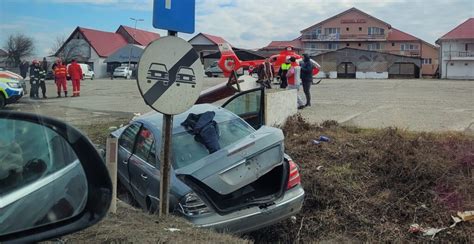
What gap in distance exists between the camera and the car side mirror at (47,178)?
1.82 meters

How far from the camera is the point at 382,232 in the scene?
595 cm

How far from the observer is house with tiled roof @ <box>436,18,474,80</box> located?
67125mm

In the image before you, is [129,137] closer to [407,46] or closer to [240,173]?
[240,173]

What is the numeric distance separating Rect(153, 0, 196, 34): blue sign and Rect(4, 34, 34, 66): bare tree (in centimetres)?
212

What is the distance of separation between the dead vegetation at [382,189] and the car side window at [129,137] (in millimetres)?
2274

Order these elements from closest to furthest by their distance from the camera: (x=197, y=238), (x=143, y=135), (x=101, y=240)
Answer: (x=101, y=240), (x=197, y=238), (x=143, y=135)

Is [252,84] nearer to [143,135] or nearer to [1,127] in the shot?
[143,135]

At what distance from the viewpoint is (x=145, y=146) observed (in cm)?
622

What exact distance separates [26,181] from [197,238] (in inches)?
73.2

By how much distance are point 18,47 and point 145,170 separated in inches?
148

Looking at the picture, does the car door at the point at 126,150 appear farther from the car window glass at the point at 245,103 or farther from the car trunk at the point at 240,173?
the car window glass at the point at 245,103

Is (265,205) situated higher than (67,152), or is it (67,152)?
(67,152)

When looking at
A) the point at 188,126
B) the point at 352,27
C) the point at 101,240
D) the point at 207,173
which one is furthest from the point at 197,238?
the point at 352,27

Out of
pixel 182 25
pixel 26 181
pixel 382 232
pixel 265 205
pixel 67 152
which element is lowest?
pixel 382 232
